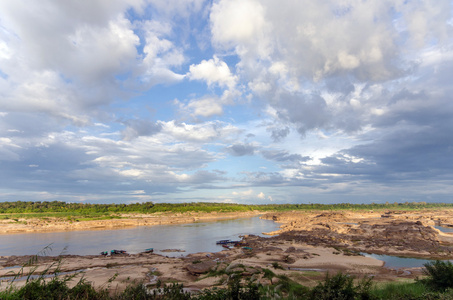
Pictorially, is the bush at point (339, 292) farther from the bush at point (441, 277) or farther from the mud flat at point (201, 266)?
the mud flat at point (201, 266)

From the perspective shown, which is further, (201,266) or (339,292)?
(201,266)

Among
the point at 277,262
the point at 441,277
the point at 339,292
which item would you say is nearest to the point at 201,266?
the point at 277,262

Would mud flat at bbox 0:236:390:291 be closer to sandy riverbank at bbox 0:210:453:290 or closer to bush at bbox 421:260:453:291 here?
sandy riverbank at bbox 0:210:453:290

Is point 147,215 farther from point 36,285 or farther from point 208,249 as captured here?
point 36,285

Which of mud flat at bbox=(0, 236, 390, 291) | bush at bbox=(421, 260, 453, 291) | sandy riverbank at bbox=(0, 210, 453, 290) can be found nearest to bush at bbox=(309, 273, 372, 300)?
bush at bbox=(421, 260, 453, 291)

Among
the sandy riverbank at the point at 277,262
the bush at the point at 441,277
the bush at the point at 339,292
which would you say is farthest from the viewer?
the sandy riverbank at the point at 277,262

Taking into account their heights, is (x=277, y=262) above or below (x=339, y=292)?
below

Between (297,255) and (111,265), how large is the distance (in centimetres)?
2550

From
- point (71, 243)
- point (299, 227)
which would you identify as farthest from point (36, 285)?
point (299, 227)

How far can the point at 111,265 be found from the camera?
Answer: 32375 millimetres

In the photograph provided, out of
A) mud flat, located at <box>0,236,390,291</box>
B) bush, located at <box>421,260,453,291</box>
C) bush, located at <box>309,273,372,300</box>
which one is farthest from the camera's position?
mud flat, located at <box>0,236,390,291</box>

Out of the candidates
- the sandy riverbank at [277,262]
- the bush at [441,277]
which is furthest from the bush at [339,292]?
the sandy riverbank at [277,262]

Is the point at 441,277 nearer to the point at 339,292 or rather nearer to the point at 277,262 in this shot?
the point at 339,292

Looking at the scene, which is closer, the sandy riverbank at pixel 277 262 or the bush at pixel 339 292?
the bush at pixel 339 292
